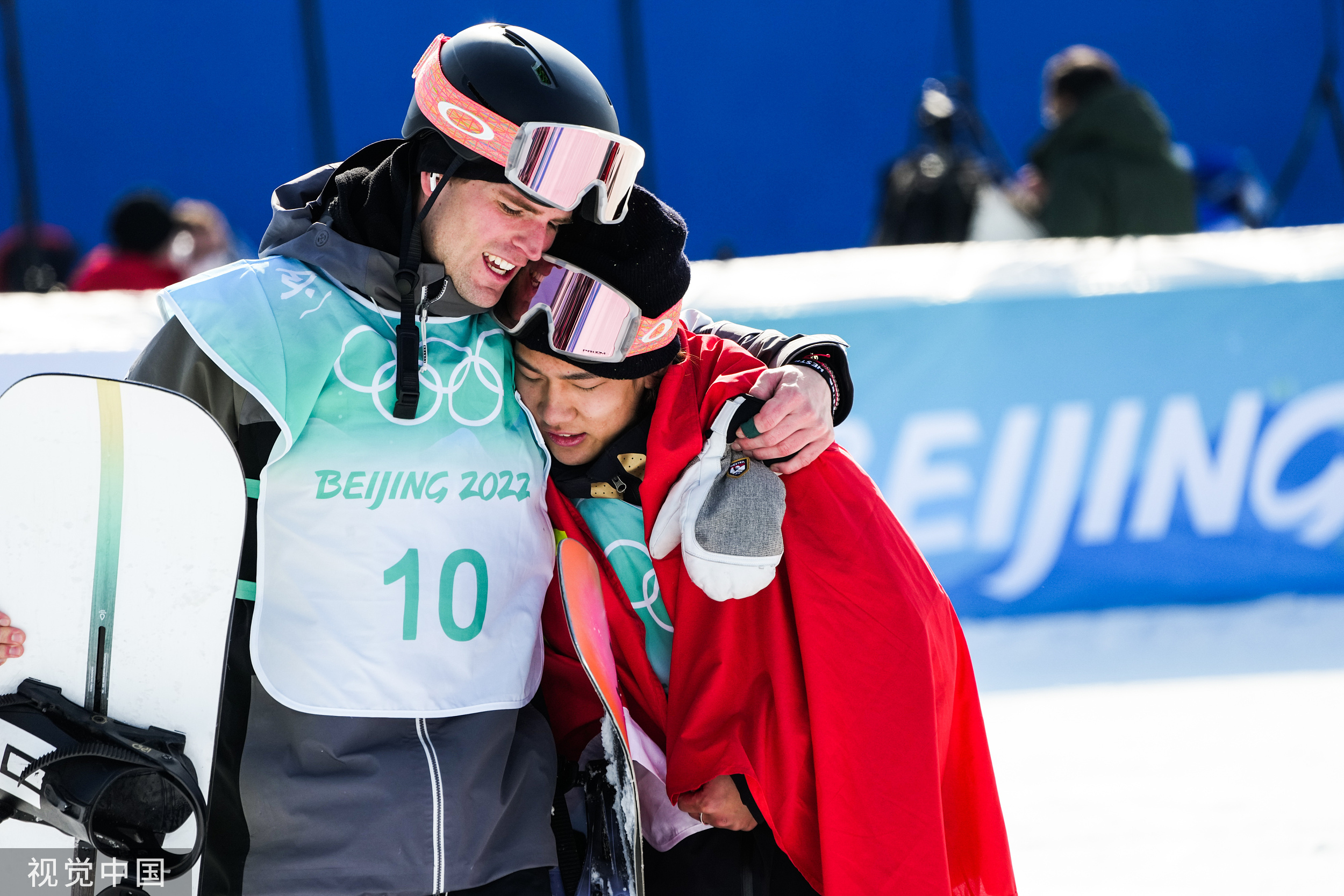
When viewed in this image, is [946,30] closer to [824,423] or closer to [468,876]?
[824,423]

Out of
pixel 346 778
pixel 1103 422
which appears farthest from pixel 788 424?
pixel 1103 422

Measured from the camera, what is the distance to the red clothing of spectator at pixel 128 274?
243 inches

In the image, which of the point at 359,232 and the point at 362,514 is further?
the point at 359,232

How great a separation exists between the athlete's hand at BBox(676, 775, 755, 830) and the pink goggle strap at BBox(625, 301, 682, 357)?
0.74 meters

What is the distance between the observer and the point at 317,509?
6.88 feet

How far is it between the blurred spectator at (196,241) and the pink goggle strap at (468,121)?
4.42m

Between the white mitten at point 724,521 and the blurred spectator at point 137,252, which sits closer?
the white mitten at point 724,521

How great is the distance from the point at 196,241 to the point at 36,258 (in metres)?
0.72

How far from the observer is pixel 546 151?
2189 millimetres

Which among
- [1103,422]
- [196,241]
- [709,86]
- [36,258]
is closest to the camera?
[1103,422]

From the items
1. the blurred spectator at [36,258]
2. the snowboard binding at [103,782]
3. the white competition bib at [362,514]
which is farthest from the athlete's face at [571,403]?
the blurred spectator at [36,258]

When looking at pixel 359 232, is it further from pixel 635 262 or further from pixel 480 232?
pixel 635 262

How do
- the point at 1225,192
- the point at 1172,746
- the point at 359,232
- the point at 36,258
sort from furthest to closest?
the point at 1225,192 → the point at 36,258 → the point at 1172,746 → the point at 359,232

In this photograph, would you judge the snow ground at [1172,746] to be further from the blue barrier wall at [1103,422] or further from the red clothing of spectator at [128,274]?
the red clothing of spectator at [128,274]
